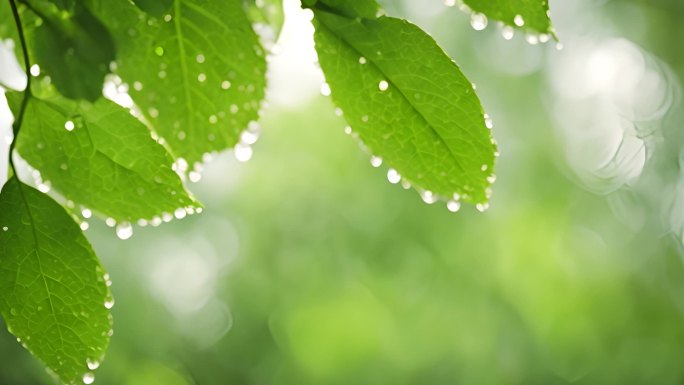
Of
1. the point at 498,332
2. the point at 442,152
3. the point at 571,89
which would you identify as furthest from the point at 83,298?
the point at 571,89

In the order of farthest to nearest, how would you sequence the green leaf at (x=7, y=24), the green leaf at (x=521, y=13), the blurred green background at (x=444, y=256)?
the blurred green background at (x=444, y=256)
the green leaf at (x=7, y=24)
the green leaf at (x=521, y=13)

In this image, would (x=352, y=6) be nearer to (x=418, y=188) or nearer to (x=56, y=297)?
(x=418, y=188)

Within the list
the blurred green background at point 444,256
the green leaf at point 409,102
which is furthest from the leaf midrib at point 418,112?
the blurred green background at point 444,256

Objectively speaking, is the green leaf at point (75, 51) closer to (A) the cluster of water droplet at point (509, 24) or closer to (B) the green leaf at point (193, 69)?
(B) the green leaf at point (193, 69)

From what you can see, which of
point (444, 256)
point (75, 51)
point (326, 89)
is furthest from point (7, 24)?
point (444, 256)

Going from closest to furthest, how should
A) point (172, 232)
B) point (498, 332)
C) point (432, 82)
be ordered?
1. point (432, 82)
2. point (498, 332)
3. point (172, 232)

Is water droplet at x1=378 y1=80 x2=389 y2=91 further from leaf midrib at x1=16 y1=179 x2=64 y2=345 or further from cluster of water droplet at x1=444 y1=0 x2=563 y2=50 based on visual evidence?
leaf midrib at x1=16 y1=179 x2=64 y2=345

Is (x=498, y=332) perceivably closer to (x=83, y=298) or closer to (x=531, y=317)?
(x=531, y=317)
